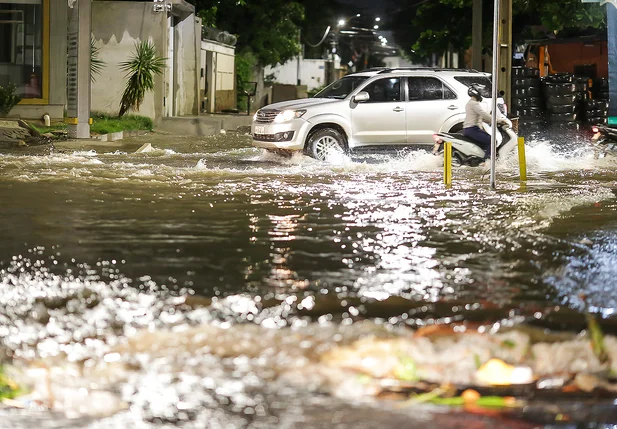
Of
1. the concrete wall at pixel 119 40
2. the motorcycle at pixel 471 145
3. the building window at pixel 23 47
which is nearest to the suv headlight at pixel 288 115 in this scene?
the motorcycle at pixel 471 145

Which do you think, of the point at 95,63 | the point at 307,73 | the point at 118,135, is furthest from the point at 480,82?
the point at 307,73

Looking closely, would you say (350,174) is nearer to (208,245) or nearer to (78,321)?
(208,245)

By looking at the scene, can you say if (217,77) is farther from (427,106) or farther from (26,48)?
(427,106)

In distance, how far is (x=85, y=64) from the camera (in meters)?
22.4

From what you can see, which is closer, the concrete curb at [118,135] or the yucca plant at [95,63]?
the concrete curb at [118,135]

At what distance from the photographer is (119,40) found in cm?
2762

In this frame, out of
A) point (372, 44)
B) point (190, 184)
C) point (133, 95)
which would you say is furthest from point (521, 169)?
point (372, 44)

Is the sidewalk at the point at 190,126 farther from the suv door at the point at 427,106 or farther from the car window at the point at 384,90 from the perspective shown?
the suv door at the point at 427,106

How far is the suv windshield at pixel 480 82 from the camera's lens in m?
19.0

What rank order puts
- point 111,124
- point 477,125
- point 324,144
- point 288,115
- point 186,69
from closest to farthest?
point 477,125
point 288,115
point 324,144
point 111,124
point 186,69

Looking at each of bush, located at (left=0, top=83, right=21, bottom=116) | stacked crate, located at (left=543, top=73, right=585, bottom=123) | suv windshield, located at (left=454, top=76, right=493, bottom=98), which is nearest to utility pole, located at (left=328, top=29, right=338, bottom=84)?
stacked crate, located at (left=543, top=73, right=585, bottom=123)

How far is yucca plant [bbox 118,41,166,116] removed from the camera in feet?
85.6

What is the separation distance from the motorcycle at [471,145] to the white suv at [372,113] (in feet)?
4.64

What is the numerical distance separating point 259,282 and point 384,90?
453 inches
